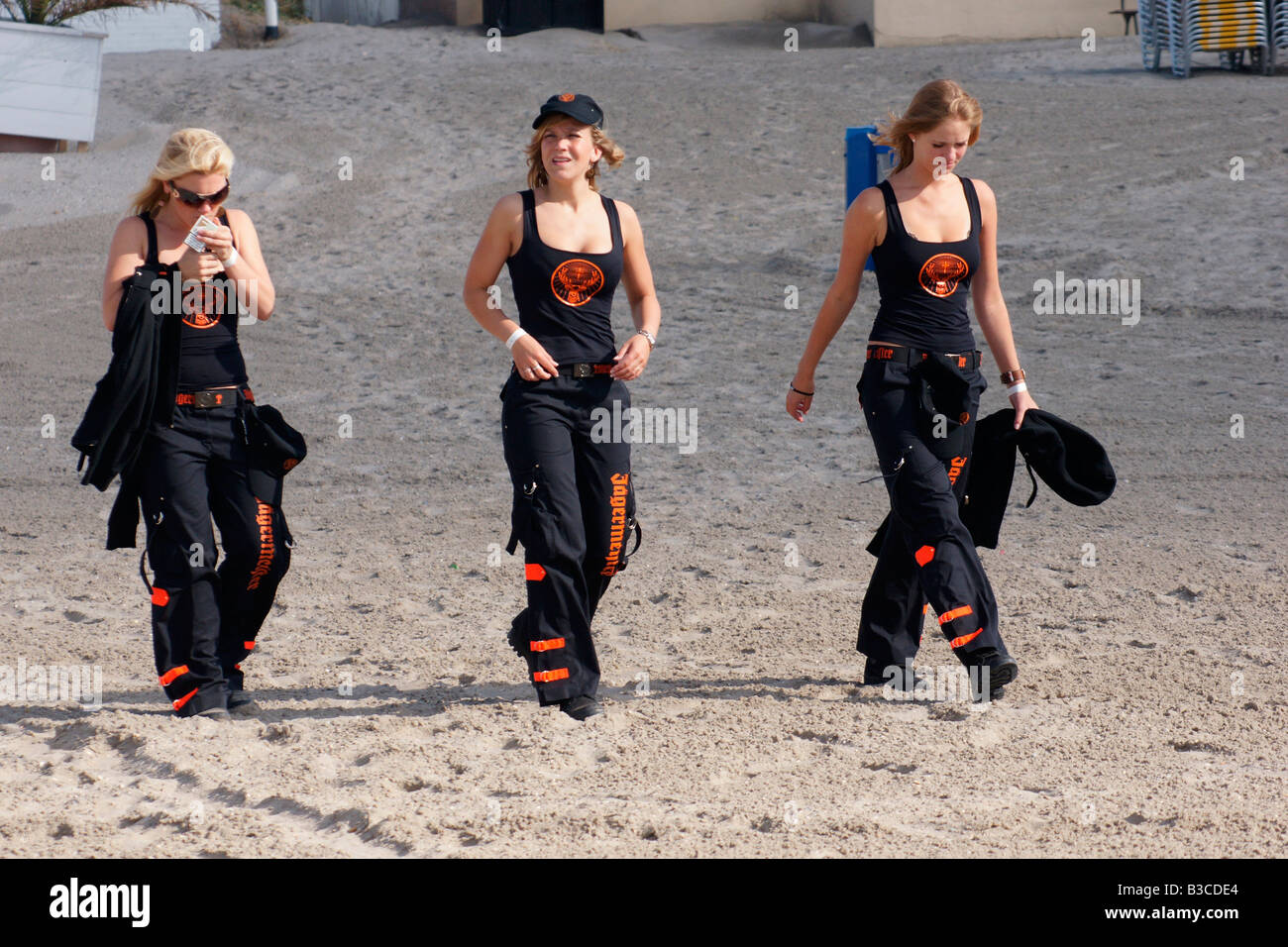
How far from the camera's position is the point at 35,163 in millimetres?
14688

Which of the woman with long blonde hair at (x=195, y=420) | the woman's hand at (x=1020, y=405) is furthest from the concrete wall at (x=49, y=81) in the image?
the woman's hand at (x=1020, y=405)

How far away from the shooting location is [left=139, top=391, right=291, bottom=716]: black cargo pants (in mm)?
4348

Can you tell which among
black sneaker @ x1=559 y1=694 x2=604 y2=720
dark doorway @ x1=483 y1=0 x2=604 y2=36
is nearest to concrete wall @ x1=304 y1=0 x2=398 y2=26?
dark doorway @ x1=483 y1=0 x2=604 y2=36

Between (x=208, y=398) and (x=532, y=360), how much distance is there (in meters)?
1.04

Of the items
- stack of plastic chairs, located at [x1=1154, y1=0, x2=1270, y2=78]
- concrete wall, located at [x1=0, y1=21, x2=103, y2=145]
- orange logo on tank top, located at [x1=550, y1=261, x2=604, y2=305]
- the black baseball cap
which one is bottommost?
orange logo on tank top, located at [x1=550, y1=261, x2=604, y2=305]

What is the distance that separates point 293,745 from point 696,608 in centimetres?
208

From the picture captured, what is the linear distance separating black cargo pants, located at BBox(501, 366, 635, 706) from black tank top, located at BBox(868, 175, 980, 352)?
3.07ft

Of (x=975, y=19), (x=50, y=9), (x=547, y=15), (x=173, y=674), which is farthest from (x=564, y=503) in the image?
(x=547, y=15)

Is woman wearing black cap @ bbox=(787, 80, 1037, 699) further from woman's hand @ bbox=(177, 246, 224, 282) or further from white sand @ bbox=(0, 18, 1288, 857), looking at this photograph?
woman's hand @ bbox=(177, 246, 224, 282)

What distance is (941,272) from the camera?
177 inches

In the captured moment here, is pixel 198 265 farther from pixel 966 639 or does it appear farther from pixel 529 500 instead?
pixel 966 639

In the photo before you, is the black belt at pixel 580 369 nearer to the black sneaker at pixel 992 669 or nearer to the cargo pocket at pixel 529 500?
the cargo pocket at pixel 529 500

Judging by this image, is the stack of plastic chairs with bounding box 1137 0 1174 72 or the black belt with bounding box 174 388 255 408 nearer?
the black belt with bounding box 174 388 255 408

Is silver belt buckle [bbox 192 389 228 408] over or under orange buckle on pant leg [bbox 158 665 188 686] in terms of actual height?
over
